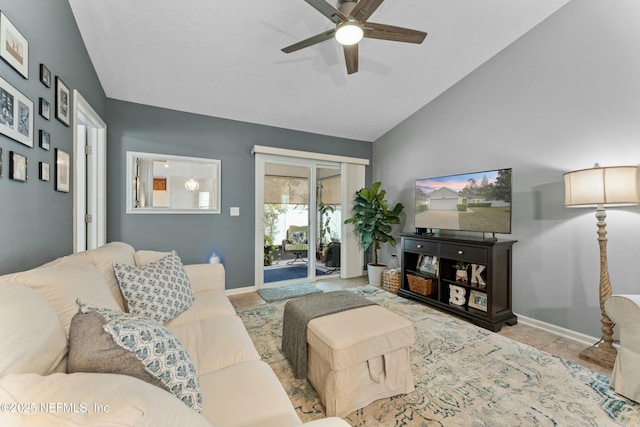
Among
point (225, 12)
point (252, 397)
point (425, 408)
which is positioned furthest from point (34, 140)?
point (425, 408)

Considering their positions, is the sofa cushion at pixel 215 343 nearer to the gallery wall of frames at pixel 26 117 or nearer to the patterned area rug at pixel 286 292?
the gallery wall of frames at pixel 26 117

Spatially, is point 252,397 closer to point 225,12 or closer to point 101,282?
point 101,282

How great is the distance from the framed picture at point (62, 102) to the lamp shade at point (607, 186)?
389 cm

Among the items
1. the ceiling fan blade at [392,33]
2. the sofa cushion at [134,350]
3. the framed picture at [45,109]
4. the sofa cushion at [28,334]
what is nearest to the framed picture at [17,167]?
the framed picture at [45,109]

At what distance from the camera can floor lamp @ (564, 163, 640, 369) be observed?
190 centimetres

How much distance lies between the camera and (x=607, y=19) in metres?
2.22

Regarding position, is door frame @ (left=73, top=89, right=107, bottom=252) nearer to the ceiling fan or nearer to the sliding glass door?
the sliding glass door

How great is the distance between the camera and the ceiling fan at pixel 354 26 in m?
1.63

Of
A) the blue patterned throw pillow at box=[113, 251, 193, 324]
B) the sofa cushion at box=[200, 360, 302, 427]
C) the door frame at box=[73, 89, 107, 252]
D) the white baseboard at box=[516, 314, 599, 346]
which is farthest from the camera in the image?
the door frame at box=[73, 89, 107, 252]

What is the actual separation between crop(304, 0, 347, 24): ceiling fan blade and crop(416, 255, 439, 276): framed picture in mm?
2713

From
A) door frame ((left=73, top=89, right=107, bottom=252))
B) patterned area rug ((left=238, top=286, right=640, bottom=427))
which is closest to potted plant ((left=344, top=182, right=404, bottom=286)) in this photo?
patterned area rug ((left=238, top=286, right=640, bottom=427))

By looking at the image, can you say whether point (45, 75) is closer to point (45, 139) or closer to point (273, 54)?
point (45, 139)

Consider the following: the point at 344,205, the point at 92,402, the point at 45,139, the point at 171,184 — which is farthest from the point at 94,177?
the point at 344,205

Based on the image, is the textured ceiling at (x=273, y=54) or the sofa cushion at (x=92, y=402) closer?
the sofa cushion at (x=92, y=402)
